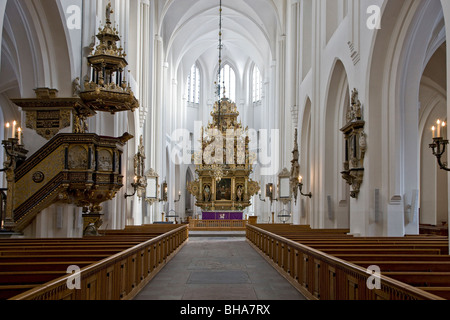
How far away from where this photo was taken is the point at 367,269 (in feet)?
14.2

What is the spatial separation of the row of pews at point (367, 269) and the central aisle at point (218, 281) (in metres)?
0.37

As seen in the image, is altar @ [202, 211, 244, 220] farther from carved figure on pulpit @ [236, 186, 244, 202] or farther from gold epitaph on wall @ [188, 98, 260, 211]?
carved figure on pulpit @ [236, 186, 244, 202]

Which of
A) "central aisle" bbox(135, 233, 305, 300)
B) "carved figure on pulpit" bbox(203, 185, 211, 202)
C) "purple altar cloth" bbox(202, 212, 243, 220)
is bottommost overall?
"purple altar cloth" bbox(202, 212, 243, 220)

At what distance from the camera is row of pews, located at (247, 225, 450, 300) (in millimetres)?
3742

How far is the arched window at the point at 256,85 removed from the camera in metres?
39.1

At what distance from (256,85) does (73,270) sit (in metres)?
36.2

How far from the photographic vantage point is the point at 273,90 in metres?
29.3

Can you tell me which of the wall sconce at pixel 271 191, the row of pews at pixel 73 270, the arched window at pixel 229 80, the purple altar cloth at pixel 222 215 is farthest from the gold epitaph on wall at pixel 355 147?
the arched window at pixel 229 80

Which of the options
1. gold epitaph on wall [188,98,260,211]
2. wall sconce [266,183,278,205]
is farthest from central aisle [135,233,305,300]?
gold epitaph on wall [188,98,260,211]

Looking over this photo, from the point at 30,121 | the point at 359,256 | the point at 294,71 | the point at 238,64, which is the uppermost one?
the point at 238,64

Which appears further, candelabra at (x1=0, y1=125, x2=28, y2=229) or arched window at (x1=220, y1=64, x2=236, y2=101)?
arched window at (x1=220, y1=64, x2=236, y2=101)

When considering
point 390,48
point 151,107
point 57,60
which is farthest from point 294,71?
point 57,60

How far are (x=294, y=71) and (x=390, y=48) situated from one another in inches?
456
